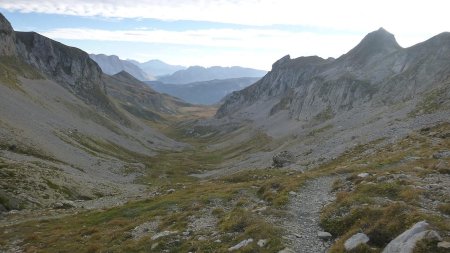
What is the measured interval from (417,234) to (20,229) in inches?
1368

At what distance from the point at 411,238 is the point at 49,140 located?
88.3 meters

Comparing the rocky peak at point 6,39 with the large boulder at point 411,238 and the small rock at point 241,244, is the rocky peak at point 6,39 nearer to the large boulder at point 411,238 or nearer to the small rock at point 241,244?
the small rock at point 241,244

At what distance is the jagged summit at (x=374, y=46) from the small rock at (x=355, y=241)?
153m

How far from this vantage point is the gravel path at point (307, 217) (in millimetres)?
21922

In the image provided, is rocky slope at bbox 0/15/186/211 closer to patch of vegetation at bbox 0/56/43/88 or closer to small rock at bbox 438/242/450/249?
patch of vegetation at bbox 0/56/43/88

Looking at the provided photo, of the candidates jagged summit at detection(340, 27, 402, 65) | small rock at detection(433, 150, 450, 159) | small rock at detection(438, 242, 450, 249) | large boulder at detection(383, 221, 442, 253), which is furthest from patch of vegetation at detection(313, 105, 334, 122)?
small rock at detection(438, 242, 450, 249)

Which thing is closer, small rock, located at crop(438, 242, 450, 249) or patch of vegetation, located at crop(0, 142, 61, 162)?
small rock, located at crop(438, 242, 450, 249)

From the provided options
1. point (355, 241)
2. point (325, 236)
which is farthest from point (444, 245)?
point (325, 236)

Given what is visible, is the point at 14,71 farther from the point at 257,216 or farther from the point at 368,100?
the point at 257,216

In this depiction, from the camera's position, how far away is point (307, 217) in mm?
26953

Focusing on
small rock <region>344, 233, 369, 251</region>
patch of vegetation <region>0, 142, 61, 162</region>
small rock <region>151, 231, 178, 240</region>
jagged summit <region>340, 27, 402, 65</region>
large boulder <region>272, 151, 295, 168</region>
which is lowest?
patch of vegetation <region>0, 142, 61, 162</region>

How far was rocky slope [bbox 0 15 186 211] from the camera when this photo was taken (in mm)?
55562

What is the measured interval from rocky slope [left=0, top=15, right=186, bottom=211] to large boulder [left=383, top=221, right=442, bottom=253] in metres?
42.0

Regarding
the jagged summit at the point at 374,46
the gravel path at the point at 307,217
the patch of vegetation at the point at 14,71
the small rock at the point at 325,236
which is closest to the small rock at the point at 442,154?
the gravel path at the point at 307,217
